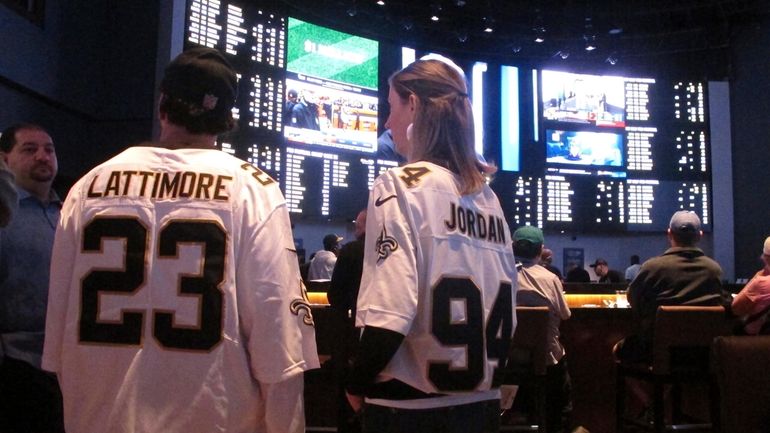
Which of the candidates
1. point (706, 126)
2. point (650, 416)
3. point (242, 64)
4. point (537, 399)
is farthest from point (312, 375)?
point (706, 126)

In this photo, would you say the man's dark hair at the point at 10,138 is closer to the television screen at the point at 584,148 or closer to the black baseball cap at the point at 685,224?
the black baseball cap at the point at 685,224

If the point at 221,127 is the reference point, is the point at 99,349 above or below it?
below

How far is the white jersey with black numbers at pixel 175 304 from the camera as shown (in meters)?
1.35

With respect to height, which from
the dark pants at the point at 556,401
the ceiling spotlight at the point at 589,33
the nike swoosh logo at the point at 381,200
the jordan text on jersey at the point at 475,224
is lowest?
the dark pants at the point at 556,401

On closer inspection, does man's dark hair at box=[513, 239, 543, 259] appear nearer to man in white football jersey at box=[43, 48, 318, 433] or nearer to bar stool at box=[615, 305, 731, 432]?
bar stool at box=[615, 305, 731, 432]

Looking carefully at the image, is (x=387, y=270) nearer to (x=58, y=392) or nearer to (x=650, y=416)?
(x=58, y=392)

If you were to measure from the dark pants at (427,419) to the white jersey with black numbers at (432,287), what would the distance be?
0.05ft

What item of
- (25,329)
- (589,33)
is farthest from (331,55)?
(25,329)

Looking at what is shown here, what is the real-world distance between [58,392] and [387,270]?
1354 millimetres

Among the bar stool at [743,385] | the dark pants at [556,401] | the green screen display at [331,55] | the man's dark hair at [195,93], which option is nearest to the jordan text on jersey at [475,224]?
the man's dark hair at [195,93]

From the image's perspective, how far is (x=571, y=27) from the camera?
1088 centimetres

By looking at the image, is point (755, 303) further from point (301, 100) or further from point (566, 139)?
point (566, 139)

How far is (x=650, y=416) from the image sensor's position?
4.25m

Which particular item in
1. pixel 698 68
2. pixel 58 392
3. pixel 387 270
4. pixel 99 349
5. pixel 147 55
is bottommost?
pixel 58 392
